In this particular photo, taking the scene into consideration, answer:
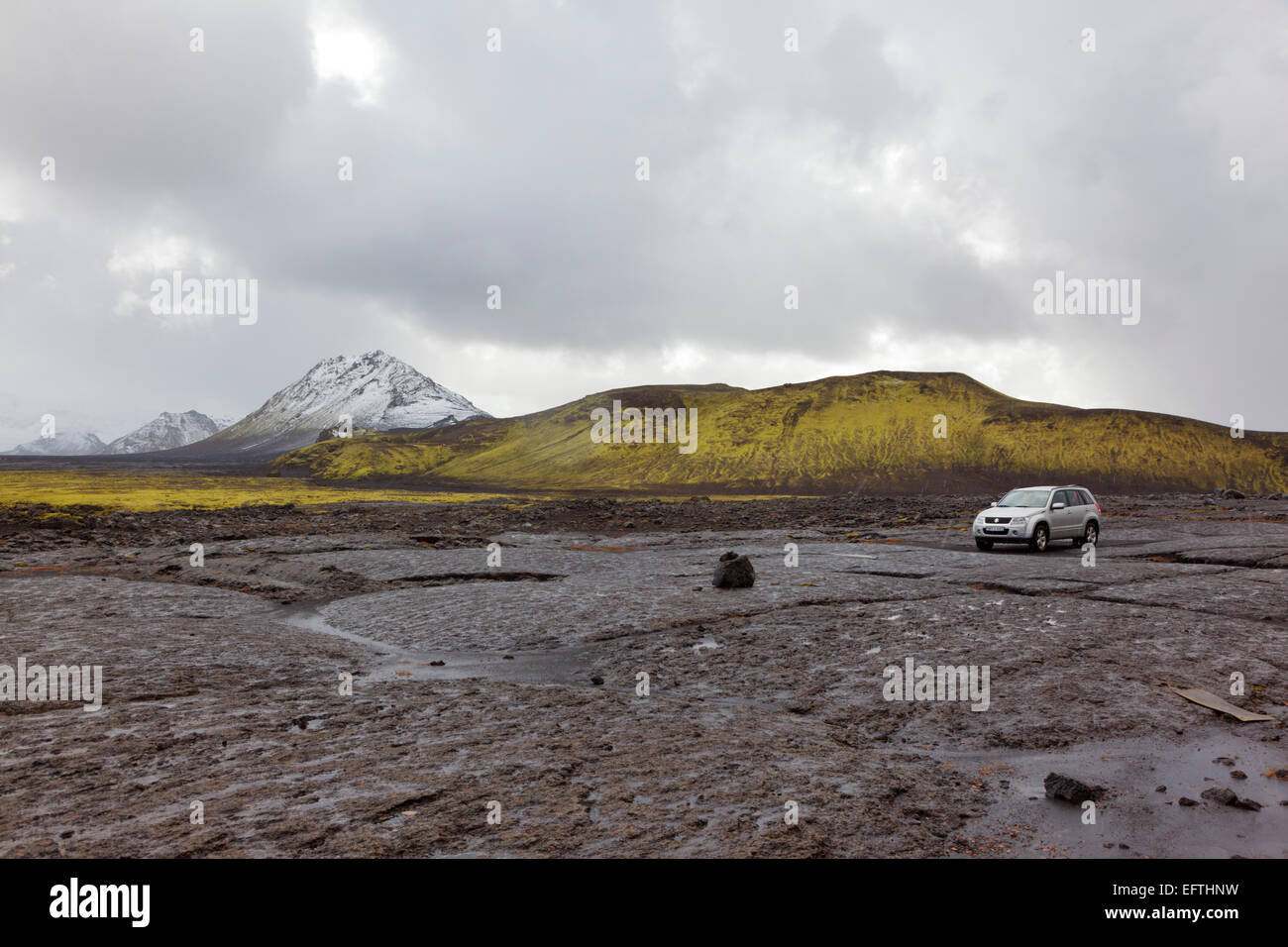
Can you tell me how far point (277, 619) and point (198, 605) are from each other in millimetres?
1835

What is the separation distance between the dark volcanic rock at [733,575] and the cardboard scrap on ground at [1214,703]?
746cm

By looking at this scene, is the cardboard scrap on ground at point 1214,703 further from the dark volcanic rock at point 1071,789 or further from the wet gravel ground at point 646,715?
the dark volcanic rock at point 1071,789

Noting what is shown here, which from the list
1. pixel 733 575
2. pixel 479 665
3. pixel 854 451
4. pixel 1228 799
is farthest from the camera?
pixel 854 451

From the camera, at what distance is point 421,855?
3.40 meters

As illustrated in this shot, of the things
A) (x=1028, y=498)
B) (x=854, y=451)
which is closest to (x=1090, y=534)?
(x=1028, y=498)

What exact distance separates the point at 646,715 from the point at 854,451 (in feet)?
326

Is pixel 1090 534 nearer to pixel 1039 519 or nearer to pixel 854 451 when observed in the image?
pixel 1039 519

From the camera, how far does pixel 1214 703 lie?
20.4ft

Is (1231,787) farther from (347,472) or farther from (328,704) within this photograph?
(347,472)

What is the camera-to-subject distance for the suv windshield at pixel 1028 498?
65.1 ft

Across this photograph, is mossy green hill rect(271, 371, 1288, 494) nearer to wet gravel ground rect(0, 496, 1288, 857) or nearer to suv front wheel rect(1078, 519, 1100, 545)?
suv front wheel rect(1078, 519, 1100, 545)

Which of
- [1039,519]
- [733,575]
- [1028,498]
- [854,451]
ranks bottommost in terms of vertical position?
[733,575]

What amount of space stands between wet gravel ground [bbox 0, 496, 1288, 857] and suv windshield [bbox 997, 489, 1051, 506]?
157 inches

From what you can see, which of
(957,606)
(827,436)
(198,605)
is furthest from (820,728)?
(827,436)
